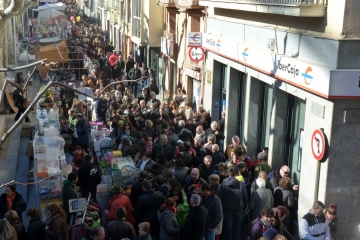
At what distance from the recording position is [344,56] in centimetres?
917

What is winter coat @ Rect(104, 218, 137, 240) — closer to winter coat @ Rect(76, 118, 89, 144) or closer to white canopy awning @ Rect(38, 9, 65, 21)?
winter coat @ Rect(76, 118, 89, 144)

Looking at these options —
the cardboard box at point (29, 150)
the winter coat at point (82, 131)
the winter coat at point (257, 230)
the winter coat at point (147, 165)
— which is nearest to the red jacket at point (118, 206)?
the winter coat at point (147, 165)

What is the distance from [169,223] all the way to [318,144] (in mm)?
3061

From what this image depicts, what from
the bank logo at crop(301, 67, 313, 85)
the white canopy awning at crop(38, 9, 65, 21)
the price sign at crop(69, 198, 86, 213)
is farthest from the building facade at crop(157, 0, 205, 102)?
the white canopy awning at crop(38, 9, 65, 21)

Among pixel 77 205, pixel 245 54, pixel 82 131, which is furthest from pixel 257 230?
pixel 82 131

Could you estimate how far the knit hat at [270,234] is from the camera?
760 cm

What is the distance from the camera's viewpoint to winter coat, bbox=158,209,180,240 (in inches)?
336

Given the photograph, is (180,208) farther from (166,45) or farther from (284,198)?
(166,45)

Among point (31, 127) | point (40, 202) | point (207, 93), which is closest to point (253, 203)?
point (40, 202)

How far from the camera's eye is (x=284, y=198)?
9.38m

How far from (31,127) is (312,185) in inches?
472

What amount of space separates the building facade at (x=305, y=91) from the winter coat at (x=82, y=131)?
165 inches

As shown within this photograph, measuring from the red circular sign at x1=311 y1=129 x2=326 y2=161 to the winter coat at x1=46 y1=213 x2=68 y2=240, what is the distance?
444 cm

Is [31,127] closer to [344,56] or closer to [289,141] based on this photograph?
[289,141]
